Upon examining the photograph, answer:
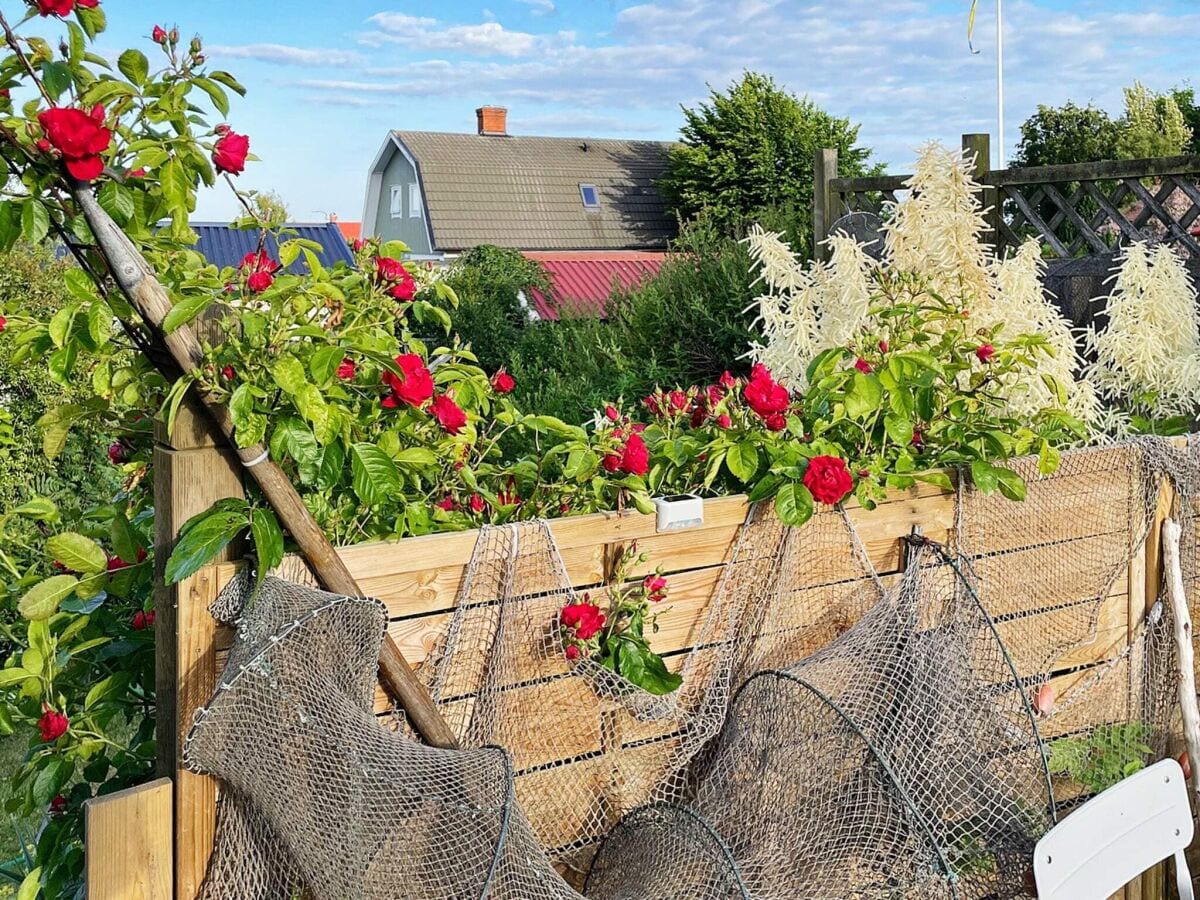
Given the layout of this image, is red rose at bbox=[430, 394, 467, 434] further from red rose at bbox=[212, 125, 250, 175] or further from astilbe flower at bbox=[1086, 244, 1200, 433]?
astilbe flower at bbox=[1086, 244, 1200, 433]

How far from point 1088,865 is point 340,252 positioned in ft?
51.9

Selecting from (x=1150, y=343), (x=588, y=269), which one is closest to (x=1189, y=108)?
(x=588, y=269)

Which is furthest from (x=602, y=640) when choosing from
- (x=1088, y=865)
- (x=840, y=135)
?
(x=840, y=135)

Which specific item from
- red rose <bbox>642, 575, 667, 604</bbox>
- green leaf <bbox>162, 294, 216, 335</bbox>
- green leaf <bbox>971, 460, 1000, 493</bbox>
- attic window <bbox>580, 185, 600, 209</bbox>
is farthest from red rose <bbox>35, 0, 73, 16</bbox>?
attic window <bbox>580, 185, 600, 209</bbox>

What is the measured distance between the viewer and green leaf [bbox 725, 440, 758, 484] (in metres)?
2.18

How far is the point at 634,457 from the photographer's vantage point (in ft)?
6.69

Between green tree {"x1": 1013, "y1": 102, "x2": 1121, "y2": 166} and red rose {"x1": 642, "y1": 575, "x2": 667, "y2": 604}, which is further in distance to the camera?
green tree {"x1": 1013, "y1": 102, "x2": 1121, "y2": 166}

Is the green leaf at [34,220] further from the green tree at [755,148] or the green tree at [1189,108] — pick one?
the green tree at [1189,108]

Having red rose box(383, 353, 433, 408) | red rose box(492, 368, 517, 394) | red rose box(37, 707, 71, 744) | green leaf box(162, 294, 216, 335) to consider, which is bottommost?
red rose box(37, 707, 71, 744)

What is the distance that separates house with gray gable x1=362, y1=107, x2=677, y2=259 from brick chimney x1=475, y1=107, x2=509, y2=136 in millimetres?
24

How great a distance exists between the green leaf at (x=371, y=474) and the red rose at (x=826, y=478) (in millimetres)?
776

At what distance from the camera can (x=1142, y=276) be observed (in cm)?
323

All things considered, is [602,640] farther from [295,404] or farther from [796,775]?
[295,404]

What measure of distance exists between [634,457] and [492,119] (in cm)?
2804
